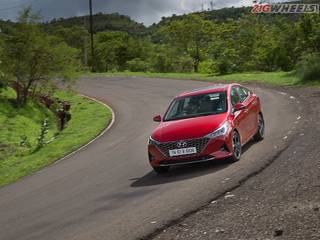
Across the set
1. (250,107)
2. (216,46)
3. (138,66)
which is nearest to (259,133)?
(250,107)

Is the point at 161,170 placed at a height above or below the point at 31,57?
below

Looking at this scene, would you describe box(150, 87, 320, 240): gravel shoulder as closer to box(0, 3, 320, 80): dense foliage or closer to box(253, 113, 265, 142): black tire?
box(253, 113, 265, 142): black tire

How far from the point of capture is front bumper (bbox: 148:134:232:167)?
11.5m

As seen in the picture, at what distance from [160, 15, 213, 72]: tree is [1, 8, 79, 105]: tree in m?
41.2

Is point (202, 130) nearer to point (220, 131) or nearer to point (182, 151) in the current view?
point (220, 131)

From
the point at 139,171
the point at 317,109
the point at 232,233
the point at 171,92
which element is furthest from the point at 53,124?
the point at 232,233

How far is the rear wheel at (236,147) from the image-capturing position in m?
11.9

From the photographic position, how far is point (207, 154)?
11555 mm

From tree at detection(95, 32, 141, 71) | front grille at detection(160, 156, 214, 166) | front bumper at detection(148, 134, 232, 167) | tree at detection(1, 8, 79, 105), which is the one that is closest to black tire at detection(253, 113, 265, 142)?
front bumper at detection(148, 134, 232, 167)

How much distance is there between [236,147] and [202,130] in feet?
3.16

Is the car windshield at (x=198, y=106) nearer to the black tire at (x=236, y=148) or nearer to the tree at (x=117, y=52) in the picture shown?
the black tire at (x=236, y=148)

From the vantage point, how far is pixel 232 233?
22.3 ft

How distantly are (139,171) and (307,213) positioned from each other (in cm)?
628

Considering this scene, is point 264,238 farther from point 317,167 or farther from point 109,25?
point 109,25
